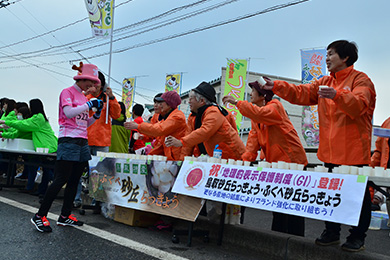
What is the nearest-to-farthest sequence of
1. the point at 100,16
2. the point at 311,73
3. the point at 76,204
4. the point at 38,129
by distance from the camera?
the point at 76,204, the point at 38,129, the point at 100,16, the point at 311,73

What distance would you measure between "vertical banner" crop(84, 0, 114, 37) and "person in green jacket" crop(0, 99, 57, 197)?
8.25 ft

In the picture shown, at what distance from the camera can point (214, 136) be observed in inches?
181

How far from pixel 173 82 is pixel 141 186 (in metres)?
16.0

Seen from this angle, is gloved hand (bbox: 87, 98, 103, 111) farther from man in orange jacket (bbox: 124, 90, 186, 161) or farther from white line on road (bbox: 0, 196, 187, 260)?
white line on road (bbox: 0, 196, 187, 260)

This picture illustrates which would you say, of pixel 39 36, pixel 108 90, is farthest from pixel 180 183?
pixel 39 36

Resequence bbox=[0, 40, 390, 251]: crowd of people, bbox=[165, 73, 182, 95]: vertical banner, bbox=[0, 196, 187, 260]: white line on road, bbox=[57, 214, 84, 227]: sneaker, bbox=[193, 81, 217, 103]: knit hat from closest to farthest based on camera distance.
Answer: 1. bbox=[0, 40, 390, 251]: crowd of people
2. bbox=[0, 196, 187, 260]: white line on road
3. bbox=[57, 214, 84, 227]: sneaker
4. bbox=[193, 81, 217, 103]: knit hat
5. bbox=[165, 73, 182, 95]: vertical banner

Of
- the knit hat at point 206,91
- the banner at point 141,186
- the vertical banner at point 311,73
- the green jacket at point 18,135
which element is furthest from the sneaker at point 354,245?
the vertical banner at point 311,73

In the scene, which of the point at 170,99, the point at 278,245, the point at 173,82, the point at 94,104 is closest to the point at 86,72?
the point at 94,104

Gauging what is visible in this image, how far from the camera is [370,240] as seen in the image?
4.93 m

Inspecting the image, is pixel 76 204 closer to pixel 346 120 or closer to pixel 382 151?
pixel 346 120

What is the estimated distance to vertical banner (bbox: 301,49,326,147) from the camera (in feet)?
40.9

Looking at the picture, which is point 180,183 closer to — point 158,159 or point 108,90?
point 158,159

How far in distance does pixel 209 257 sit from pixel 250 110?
1.52 metres

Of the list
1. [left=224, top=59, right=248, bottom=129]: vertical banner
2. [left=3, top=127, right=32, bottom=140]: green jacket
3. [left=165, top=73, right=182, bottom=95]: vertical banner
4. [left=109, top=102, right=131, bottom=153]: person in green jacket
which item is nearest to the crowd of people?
[left=109, top=102, right=131, bottom=153]: person in green jacket
